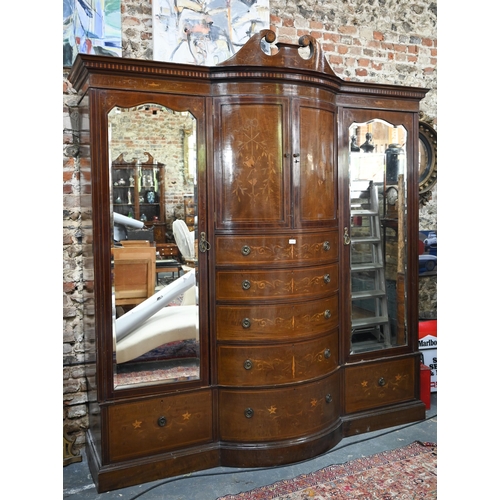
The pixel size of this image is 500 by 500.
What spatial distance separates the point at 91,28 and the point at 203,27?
0.79m

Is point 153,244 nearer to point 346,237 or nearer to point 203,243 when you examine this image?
point 203,243

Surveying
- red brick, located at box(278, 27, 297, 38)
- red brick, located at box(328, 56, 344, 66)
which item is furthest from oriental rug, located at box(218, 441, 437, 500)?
red brick, located at box(278, 27, 297, 38)

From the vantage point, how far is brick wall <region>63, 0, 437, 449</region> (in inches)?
137

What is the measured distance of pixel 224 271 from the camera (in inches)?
128

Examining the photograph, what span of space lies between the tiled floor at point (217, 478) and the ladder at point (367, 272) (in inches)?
26.7

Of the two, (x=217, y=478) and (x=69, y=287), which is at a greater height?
(x=69, y=287)

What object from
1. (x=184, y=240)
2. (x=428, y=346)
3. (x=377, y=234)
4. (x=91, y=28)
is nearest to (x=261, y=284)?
(x=184, y=240)

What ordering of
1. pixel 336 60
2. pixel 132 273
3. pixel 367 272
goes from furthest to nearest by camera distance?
pixel 336 60
pixel 367 272
pixel 132 273

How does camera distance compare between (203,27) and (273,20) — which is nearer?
(203,27)

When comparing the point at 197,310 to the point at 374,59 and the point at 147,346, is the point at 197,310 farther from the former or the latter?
the point at 374,59

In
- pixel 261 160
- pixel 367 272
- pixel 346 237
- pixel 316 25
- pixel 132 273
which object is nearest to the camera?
pixel 132 273

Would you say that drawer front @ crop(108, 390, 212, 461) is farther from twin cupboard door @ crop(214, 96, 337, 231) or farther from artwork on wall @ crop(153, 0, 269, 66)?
artwork on wall @ crop(153, 0, 269, 66)

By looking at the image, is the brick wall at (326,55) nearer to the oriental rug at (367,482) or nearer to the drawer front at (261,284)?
the drawer front at (261,284)

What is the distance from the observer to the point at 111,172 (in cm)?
299
